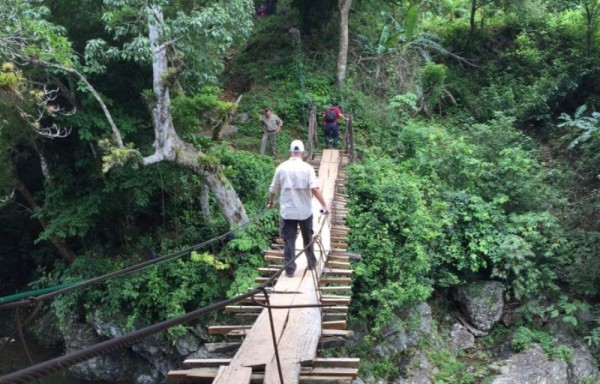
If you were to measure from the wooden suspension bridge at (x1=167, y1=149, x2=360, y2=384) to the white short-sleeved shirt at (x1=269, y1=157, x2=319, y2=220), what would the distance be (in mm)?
764

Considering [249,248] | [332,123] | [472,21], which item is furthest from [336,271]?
[472,21]

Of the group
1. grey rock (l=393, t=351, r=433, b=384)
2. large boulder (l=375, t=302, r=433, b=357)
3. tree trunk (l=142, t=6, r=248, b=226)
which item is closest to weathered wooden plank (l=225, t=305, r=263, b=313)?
tree trunk (l=142, t=6, r=248, b=226)

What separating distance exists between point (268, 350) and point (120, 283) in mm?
5620

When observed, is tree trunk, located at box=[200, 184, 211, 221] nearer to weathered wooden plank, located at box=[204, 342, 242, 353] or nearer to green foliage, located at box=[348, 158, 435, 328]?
green foliage, located at box=[348, 158, 435, 328]

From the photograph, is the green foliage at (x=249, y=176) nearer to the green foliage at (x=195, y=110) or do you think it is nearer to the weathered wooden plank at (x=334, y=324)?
the green foliage at (x=195, y=110)

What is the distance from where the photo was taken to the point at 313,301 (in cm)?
568

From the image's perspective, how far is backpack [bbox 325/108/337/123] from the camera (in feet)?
42.7

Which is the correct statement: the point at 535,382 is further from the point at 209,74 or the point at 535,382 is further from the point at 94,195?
the point at 94,195

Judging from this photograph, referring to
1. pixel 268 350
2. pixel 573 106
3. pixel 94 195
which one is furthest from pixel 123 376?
pixel 573 106

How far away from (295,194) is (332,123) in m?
7.40

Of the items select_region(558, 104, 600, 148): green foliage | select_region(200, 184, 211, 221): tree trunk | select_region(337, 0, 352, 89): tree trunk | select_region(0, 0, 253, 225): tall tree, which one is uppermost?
select_region(337, 0, 352, 89): tree trunk

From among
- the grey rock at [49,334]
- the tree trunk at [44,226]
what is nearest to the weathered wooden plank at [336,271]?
the tree trunk at [44,226]

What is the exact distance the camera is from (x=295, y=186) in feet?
20.1

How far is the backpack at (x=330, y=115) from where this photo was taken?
13.0m
